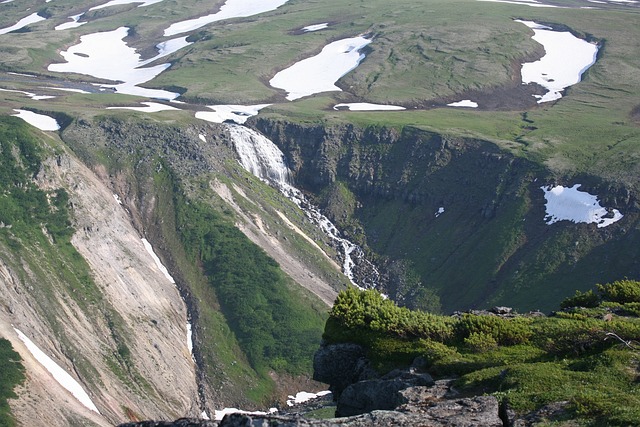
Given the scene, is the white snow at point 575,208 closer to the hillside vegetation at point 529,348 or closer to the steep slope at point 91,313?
the steep slope at point 91,313

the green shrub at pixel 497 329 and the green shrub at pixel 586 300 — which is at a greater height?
the green shrub at pixel 497 329

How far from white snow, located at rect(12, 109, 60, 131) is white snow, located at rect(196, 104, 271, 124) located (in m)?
→ 26.5

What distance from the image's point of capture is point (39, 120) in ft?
428

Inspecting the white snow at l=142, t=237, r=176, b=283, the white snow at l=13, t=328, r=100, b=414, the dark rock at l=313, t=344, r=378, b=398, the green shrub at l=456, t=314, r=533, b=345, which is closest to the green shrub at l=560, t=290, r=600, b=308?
the green shrub at l=456, t=314, r=533, b=345

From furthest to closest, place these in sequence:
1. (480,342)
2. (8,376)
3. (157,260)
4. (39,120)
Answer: (39,120) < (157,260) < (8,376) < (480,342)

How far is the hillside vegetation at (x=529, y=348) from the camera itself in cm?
2689

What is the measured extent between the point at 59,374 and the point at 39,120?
62.2m

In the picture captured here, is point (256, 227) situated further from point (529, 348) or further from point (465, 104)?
point (529, 348)

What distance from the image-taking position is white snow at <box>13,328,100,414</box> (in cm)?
7862

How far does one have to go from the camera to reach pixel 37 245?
97000 millimetres

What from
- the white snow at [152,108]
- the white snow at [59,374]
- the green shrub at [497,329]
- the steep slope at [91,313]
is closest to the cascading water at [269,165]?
the white snow at [152,108]

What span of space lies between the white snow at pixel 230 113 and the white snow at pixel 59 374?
71.6 m

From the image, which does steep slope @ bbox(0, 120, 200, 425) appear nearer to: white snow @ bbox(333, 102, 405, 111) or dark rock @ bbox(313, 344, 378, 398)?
dark rock @ bbox(313, 344, 378, 398)

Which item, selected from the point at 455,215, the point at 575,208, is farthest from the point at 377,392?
the point at 455,215
